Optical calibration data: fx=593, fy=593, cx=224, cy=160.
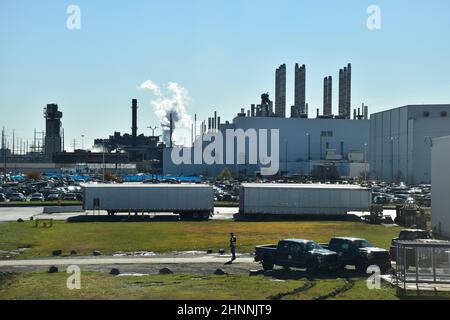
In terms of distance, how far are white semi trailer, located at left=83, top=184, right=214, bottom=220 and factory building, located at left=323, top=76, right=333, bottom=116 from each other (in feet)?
339

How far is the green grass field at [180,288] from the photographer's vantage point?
1934 cm

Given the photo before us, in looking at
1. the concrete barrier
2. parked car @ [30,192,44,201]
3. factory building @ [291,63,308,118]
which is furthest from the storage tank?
factory building @ [291,63,308,118]

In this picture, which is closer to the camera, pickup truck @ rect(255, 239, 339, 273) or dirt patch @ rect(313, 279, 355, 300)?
dirt patch @ rect(313, 279, 355, 300)

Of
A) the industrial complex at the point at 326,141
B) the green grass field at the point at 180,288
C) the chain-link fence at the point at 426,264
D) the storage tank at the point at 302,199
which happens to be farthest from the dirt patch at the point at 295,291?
the industrial complex at the point at 326,141

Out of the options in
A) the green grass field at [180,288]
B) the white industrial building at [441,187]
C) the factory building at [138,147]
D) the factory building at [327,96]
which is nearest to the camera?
the green grass field at [180,288]

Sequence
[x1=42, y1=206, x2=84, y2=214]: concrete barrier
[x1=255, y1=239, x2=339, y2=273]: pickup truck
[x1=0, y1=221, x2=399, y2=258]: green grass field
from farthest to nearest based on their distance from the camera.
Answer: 1. [x1=42, y1=206, x2=84, y2=214]: concrete barrier
2. [x1=0, y1=221, x2=399, y2=258]: green grass field
3. [x1=255, y1=239, x2=339, y2=273]: pickup truck

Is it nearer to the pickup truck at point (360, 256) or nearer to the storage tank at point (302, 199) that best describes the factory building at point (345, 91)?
the storage tank at point (302, 199)

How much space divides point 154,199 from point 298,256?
3191cm

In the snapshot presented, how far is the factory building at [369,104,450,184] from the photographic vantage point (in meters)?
107

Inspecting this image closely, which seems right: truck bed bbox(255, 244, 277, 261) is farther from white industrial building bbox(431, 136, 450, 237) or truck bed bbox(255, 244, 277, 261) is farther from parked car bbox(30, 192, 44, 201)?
parked car bbox(30, 192, 44, 201)

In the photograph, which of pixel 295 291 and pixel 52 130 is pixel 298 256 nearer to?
pixel 295 291

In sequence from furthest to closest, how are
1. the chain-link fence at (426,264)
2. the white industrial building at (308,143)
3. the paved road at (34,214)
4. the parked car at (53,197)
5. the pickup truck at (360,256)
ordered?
1. the white industrial building at (308,143)
2. the parked car at (53,197)
3. the paved road at (34,214)
4. the pickup truck at (360,256)
5. the chain-link fence at (426,264)

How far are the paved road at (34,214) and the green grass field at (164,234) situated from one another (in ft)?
18.1
